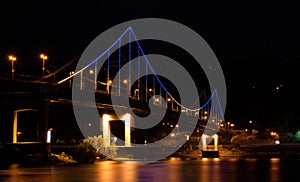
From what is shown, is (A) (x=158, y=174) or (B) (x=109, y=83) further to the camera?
(B) (x=109, y=83)

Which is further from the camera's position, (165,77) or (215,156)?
(165,77)

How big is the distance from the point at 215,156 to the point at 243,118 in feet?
243

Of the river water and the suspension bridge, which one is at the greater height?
the suspension bridge

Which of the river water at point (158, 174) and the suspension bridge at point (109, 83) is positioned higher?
the suspension bridge at point (109, 83)

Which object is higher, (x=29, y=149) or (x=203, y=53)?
(x=203, y=53)

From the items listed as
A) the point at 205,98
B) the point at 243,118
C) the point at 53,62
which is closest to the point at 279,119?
the point at 243,118

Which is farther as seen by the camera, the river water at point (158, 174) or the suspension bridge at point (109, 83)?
the suspension bridge at point (109, 83)

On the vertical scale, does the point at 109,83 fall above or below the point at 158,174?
above

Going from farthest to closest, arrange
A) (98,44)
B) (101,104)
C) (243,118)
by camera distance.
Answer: (243,118) → (98,44) → (101,104)

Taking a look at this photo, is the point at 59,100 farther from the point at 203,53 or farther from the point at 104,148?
the point at 203,53

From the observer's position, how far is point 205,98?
131625 millimetres

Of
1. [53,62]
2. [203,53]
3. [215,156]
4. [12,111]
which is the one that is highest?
[203,53]

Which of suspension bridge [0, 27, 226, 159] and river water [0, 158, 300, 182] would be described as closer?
river water [0, 158, 300, 182]

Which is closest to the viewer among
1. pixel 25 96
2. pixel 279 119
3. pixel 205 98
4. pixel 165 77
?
pixel 25 96
